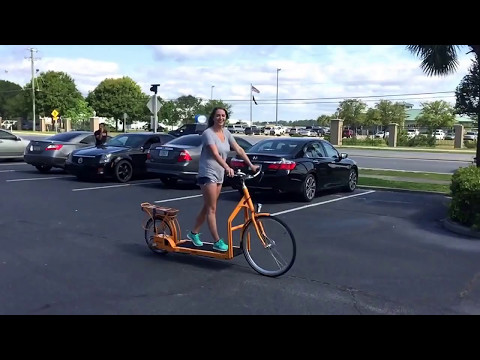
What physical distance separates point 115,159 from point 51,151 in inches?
121

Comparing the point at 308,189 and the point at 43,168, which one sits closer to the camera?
the point at 308,189

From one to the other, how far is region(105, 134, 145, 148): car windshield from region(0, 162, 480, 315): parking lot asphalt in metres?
4.70

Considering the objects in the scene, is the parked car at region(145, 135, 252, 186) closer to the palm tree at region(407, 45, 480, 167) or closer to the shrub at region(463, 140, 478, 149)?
the palm tree at region(407, 45, 480, 167)

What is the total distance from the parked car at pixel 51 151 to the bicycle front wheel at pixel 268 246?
11638mm

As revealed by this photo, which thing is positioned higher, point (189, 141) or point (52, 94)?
point (52, 94)

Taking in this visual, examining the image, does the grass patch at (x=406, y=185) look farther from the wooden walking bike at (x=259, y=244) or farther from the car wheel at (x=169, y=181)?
the wooden walking bike at (x=259, y=244)

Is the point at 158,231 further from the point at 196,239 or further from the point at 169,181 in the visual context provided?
the point at 169,181

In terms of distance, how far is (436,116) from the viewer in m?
61.3

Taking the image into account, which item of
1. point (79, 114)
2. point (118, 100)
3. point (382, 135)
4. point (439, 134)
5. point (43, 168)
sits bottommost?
point (43, 168)

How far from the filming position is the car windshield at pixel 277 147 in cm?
1180

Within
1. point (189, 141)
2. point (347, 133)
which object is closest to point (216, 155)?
point (189, 141)

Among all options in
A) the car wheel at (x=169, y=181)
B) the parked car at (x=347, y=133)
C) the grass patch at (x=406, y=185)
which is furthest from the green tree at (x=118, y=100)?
the grass patch at (x=406, y=185)
